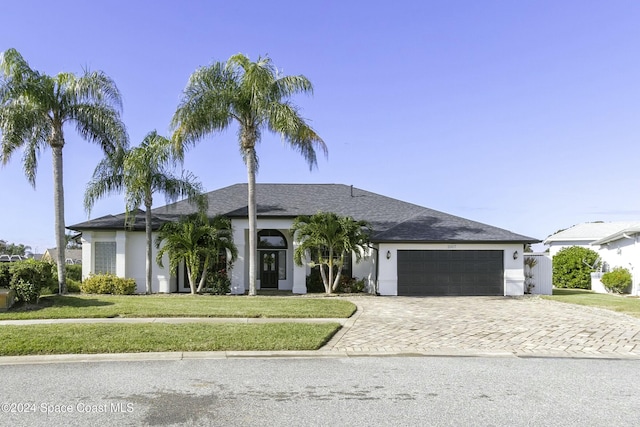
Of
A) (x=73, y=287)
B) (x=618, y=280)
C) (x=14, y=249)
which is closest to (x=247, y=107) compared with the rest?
(x=73, y=287)

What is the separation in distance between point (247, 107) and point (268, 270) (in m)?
8.89

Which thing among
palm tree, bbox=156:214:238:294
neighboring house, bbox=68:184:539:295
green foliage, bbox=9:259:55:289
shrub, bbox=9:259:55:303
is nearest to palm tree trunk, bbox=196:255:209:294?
palm tree, bbox=156:214:238:294

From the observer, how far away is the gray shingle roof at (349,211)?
1988 cm

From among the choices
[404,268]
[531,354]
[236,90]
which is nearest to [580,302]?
[404,268]

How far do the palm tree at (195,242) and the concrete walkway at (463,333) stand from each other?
22.3 ft

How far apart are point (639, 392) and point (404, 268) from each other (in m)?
13.7

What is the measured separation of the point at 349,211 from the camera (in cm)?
2331

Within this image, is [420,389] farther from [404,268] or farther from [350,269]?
[350,269]

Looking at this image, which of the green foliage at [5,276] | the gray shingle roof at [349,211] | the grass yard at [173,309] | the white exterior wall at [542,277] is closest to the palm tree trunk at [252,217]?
the gray shingle roof at [349,211]

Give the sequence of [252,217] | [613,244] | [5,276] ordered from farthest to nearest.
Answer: [613,244] → [252,217] → [5,276]

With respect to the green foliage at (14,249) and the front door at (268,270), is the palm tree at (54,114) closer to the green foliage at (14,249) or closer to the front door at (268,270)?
the front door at (268,270)

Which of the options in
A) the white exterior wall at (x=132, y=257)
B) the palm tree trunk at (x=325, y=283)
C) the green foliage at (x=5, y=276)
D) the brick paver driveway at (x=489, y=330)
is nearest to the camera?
the brick paver driveway at (x=489, y=330)

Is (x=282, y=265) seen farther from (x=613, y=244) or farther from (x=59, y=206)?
(x=613, y=244)

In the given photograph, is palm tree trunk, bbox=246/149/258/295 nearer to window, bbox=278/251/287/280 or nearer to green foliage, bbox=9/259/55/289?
window, bbox=278/251/287/280
